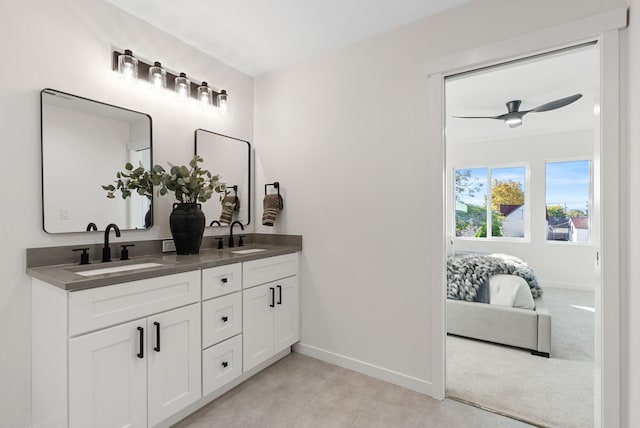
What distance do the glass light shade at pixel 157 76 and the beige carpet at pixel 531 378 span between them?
2832 millimetres

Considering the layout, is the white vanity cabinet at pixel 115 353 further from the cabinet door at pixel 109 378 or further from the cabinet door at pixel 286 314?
the cabinet door at pixel 286 314

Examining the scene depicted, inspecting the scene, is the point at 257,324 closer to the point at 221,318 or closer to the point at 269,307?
the point at 269,307

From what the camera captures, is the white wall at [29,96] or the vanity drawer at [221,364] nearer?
the white wall at [29,96]

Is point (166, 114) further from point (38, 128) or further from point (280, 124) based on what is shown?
point (280, 124)

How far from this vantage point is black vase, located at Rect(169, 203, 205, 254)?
6.92 ft

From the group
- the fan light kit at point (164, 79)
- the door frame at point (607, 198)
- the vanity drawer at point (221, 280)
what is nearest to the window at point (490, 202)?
the door frame at point (607, 198)

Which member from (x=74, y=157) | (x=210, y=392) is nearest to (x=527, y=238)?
(x=210, y=392)

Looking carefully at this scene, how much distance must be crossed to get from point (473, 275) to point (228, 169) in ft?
8.13

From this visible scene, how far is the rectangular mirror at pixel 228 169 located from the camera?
8.38 feet

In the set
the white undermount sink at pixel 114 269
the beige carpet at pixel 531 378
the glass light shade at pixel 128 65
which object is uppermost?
the glass light shade at pixel 128 65

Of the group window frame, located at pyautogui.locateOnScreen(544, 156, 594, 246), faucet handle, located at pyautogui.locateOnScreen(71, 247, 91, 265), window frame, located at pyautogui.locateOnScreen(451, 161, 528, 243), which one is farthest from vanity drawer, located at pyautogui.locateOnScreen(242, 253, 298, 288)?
window frame, located at pyautogui.locateOnScreen(544, 156, 594, 246)

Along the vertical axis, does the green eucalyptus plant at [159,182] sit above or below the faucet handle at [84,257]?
above

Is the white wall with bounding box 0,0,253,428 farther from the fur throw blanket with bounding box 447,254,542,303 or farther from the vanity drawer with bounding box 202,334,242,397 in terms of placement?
the fur throw blanket with bounding box 447,254,542,303

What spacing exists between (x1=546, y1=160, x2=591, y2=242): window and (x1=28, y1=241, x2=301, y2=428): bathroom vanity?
5.12 meters
